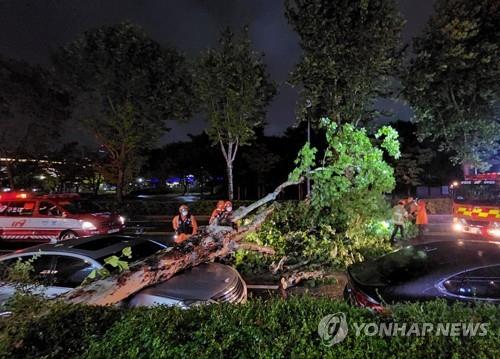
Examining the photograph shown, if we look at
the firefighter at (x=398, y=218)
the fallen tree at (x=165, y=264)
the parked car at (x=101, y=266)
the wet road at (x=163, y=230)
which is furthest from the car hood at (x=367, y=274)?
the wet road at (x=163, y=230)

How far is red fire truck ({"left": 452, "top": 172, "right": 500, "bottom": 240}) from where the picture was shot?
37.9ft

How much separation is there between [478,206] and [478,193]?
0.76 metres

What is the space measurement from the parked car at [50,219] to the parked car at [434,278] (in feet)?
33.5

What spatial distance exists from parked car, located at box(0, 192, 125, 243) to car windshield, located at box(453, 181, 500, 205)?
38.9ft

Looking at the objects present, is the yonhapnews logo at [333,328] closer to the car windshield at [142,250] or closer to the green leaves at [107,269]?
the green leaves at [107,269]

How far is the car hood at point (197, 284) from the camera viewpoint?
5.09 m

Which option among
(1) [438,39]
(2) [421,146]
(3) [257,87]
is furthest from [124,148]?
(2) [421,146]

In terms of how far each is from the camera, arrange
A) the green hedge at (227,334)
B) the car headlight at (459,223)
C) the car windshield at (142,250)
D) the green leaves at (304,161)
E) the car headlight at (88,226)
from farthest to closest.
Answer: the car headlight at (88,226), the car headlight at (459,223), the green leaves at (304,161), the car windshield at (142,250), the green hedge at (227,334)

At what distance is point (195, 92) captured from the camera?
23.9m

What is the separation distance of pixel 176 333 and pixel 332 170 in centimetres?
697

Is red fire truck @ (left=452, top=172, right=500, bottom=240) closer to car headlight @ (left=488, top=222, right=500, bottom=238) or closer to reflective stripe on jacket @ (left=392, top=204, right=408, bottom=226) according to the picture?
car headlight @ (left=488, top=222, right=500, bottom=238)

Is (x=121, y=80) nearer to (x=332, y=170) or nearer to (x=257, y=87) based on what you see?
(x=257, y=87)

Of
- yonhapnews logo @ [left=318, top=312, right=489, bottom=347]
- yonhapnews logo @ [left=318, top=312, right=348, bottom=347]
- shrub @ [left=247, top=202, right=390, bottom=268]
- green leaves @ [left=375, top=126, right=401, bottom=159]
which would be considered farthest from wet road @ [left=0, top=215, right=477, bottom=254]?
yonhapnews logo @ [left=318, top=312, right=348, bottom=347]

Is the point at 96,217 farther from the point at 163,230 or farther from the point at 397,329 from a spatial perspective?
the point at 397,329
